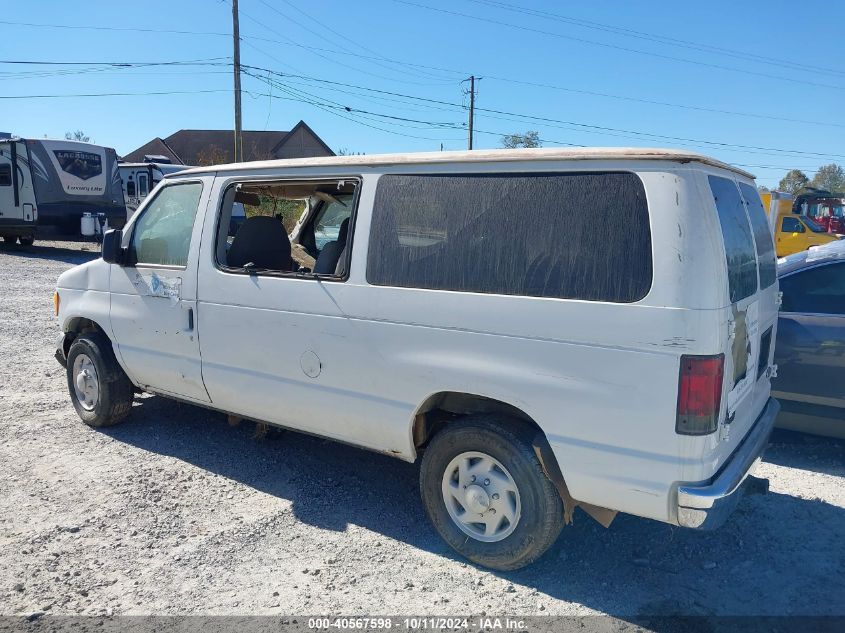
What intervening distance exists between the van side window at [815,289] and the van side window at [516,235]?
9.16 ft

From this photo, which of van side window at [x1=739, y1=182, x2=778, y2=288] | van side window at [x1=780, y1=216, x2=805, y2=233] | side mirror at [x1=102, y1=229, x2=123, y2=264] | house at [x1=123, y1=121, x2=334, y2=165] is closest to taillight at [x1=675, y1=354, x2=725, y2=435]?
van side window at [x1=739, y1=182, x2=778, y2=288]

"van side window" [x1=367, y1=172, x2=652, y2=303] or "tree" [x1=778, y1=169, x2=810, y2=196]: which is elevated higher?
"tree" [x1=778, y1=169, x2=810, y2=196]

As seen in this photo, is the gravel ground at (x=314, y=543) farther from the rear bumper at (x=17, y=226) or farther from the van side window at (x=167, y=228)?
the rear bumper at (x=17, y=226)

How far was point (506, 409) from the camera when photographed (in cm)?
343

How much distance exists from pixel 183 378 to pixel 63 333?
169 centimetres

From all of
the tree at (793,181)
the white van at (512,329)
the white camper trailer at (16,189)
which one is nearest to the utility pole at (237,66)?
the white camper trailer at (16,189)

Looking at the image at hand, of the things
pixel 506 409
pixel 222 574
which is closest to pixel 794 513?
pixel 506 409

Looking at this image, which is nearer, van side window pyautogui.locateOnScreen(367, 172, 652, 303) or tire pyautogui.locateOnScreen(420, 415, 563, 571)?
van side window pyautogui.locateOnScreen(367, 172, 652, 303)

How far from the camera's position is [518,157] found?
3.29 metres

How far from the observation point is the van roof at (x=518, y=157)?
9.73ft

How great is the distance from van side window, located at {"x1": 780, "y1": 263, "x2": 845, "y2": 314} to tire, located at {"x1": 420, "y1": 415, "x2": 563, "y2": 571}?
293cm

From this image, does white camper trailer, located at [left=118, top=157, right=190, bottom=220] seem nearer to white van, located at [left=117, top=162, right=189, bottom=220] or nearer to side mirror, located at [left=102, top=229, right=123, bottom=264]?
white van, located at [left=117, top=162, right=189, bottom=220]

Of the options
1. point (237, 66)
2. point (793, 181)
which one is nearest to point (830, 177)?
point (793, 181)

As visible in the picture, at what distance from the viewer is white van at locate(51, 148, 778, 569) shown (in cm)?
290
